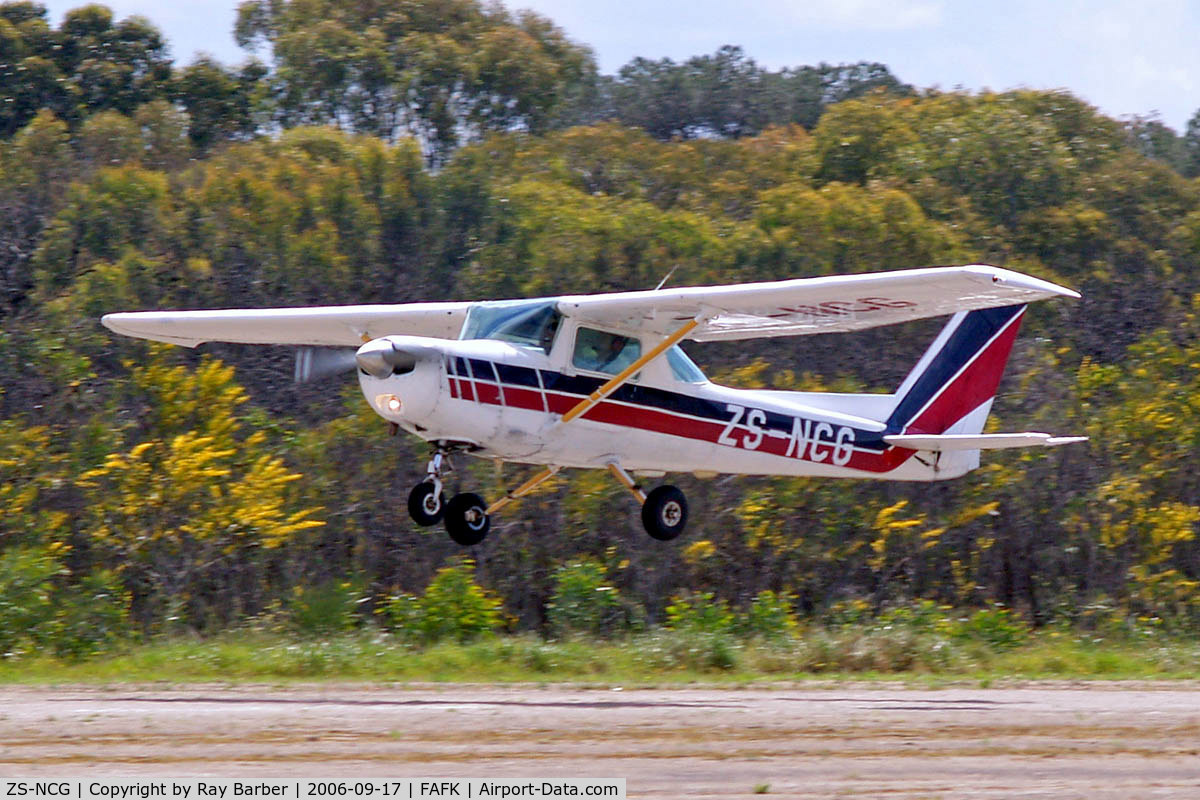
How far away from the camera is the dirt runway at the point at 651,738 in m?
9.70

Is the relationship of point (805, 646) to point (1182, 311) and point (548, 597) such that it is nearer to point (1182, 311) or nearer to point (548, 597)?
point (548, 597)

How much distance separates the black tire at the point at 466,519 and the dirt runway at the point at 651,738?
4.60ft

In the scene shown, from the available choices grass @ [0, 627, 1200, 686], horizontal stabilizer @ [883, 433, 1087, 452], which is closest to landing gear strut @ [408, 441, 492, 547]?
grass @ [0, 627, 1200, 686]

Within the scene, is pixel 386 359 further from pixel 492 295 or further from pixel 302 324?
pixel 492 295

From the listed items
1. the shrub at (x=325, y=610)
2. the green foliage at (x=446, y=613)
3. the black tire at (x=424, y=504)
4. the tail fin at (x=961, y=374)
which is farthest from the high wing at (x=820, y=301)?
the shrub at (x=325, y=610)

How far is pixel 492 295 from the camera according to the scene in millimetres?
28469

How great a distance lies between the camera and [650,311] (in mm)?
13914

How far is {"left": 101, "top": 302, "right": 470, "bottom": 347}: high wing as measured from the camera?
50.7ft

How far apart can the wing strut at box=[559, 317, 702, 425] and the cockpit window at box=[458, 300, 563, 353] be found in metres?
0.58

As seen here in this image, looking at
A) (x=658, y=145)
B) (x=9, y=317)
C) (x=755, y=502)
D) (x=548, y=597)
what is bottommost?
(x=548, y=597)

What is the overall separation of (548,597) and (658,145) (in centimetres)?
2374

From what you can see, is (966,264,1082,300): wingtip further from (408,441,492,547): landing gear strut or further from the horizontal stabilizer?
(408,441,492,547): landing gear strut

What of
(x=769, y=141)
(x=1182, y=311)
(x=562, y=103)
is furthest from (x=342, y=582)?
(x=562, y=103)

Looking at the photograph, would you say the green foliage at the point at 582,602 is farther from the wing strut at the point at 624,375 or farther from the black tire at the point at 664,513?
the wing strut at the point at 624,375
